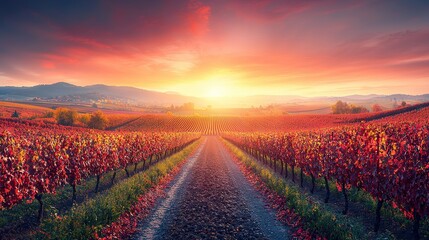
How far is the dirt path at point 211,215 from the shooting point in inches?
406

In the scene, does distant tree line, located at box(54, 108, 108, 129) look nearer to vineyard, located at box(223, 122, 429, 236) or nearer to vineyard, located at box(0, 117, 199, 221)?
vineyard, located at box(0, 117, 199, 221)

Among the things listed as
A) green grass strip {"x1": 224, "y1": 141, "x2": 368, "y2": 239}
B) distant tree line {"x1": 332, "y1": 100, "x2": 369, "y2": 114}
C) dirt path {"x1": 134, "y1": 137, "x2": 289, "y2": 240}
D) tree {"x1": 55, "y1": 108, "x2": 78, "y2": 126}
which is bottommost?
dirt path {"x1": 134, "y1": 137, "x2": 289, "y2": 240}

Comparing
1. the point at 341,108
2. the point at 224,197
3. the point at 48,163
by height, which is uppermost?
the point at 341,108

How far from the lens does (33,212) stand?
12.9m

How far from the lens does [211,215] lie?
12383 millimetres

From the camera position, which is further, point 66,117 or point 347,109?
point 347,109

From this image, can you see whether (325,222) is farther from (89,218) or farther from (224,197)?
(89,218)

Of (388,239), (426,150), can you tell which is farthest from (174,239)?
(426,150)

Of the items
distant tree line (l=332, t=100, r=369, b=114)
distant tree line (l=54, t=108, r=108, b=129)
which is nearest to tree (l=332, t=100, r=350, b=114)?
distant tree line (l=332, t=100, r=369, b=114)

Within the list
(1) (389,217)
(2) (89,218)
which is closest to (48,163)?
(2) (89,218)

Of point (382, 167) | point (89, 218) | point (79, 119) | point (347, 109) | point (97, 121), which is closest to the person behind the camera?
point (89, 218)

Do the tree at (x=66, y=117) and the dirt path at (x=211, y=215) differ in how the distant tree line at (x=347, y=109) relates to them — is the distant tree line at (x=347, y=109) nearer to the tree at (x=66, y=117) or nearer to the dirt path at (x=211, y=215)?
the tree at (x=66, y=117)

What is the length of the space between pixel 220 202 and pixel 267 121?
339 feet

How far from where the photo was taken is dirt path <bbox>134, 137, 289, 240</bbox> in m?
10.3
